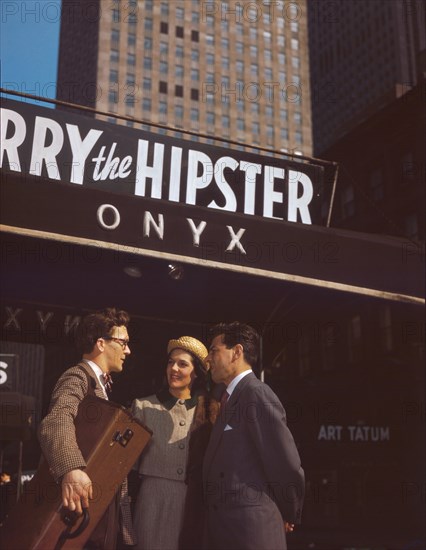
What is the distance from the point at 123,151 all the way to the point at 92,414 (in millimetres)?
3626

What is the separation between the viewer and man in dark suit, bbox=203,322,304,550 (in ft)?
14.7

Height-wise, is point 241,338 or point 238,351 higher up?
point 241,338

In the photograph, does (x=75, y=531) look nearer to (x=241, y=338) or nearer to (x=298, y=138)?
(x=241, y=338)

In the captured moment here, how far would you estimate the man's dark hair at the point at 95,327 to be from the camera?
5.18 m

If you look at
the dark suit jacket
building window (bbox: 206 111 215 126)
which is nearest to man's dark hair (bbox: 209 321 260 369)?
the dark suit jacket

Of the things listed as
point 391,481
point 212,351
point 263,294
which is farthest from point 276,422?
point 391,481

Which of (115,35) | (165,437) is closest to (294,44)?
(115,35)

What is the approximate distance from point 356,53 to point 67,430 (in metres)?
144

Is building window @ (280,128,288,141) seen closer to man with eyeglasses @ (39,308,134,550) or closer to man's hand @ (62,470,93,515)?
man with eyeglasses @ (39,308,134,550)

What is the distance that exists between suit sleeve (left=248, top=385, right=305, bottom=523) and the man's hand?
124 cm

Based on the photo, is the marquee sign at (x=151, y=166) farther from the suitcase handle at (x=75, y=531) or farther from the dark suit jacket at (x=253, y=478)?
the suitcase handle at (x=75, y=531)

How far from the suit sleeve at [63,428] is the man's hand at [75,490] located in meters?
0.05

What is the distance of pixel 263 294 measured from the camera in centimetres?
807

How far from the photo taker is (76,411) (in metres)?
4.57
